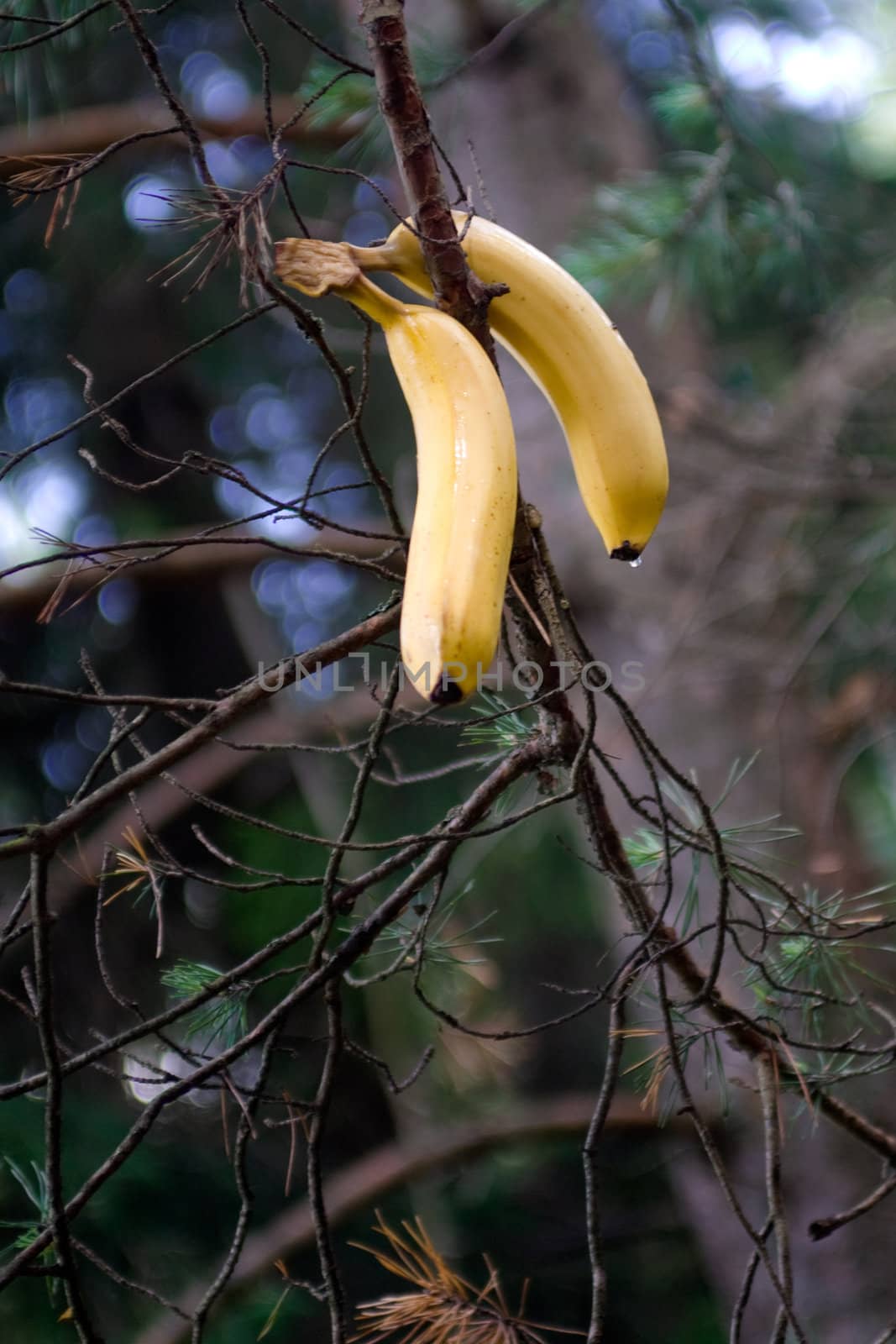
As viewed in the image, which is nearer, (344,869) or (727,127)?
(727,127)

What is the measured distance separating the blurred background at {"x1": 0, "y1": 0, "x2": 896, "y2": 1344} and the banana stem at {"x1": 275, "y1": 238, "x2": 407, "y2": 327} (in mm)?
496

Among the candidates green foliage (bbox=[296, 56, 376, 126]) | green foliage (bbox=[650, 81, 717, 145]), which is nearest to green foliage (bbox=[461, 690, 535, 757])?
green foliage (bbox=[296, 56, 376, 126])

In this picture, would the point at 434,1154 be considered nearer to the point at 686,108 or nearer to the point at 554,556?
the point at 554,556

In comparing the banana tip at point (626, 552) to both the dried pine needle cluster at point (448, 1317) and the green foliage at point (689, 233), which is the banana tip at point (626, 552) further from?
the green foliage at point (689, 233)

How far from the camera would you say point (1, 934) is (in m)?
0.48

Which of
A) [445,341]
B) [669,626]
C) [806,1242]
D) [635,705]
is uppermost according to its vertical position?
[669,626]

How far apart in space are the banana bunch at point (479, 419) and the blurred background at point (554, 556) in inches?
19.2

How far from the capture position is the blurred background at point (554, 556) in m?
1.14

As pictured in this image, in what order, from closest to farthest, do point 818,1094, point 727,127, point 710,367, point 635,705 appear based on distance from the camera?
point 818,1094
point 727,127
point 635,705
point 710,367

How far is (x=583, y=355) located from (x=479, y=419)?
9cm

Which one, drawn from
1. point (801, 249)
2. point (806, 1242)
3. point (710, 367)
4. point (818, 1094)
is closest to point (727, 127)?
point (801, 249)

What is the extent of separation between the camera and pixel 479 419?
0.41 metres

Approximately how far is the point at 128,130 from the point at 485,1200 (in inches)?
62.4

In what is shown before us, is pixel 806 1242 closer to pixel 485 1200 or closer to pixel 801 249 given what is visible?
pixel 485 1200
